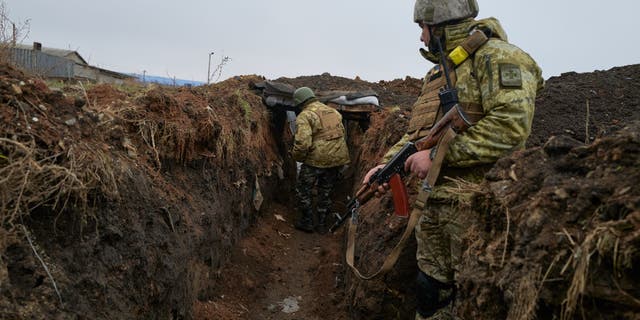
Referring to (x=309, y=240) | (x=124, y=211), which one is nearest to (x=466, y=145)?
(x=124, y=211)

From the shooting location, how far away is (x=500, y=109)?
2631mm

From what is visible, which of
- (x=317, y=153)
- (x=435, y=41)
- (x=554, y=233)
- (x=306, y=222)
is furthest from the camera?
(x=306, y=222)

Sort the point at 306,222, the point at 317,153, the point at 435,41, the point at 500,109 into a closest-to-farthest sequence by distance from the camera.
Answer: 1. the point at 500,109
2. the point at 435,41
3. the point at 317,153
4. the point at 306,222

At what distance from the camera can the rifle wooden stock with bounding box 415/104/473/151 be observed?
8.73ft

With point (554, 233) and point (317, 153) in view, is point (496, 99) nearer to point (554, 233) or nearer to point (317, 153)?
point (554, 233)

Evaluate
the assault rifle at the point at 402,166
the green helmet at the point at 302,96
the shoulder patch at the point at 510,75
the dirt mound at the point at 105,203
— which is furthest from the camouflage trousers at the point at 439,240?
the green helmet at the point at 302,96

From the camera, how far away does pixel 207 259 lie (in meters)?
4.49

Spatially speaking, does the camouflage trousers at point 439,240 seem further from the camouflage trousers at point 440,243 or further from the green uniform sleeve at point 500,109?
the green uniform sleeve at point 500,109

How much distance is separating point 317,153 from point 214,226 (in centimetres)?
350

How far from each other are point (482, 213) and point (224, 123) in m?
4.04

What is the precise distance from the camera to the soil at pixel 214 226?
58.8 inches

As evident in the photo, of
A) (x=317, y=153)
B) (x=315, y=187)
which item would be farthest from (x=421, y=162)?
(x=315, y=187)

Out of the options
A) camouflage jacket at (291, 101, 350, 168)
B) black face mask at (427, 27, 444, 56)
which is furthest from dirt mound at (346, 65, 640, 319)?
→ camouflage jacket at (291, 101, 350, 168)

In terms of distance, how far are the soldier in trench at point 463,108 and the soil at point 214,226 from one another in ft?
1.40
